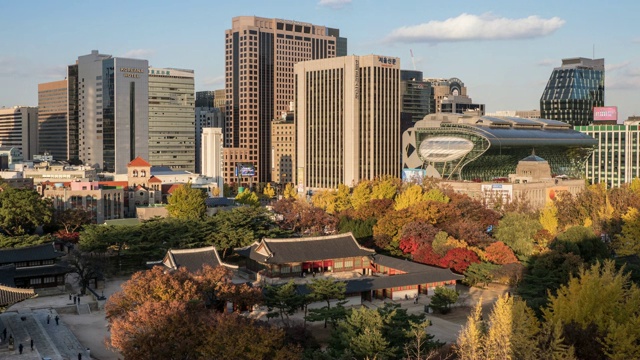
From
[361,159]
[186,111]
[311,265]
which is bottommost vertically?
[311,265]

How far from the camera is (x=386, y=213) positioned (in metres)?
84.9

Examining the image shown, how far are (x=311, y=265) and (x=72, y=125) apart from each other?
143 metres

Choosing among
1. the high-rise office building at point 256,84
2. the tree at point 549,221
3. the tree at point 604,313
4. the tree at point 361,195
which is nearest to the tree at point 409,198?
the tree at point 361,195

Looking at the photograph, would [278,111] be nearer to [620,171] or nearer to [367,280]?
[620,171]

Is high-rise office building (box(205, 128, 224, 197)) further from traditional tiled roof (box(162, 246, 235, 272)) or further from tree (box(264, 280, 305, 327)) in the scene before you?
tree (box(264, 280, 305, 327))

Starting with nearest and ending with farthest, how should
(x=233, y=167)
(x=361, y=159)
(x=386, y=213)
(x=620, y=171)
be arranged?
(x=386, y=213) < (x=361, y=159) < (x=620, y=171) < (x=233, y=167)

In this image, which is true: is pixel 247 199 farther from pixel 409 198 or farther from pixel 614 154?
pixel 614 154

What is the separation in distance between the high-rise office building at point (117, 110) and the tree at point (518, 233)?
109 metres

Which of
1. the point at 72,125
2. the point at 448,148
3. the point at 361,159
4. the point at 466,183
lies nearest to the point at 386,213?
the point at 466,183

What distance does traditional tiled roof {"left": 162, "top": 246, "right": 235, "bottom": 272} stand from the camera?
63.9m

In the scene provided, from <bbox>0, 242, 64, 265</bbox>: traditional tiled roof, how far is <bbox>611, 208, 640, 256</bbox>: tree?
55673 millimetres

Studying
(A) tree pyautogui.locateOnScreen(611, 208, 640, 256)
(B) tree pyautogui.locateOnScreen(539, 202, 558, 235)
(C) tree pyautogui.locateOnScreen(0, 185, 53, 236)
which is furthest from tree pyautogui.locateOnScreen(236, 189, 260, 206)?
(A) tree pyautogui.locateOnScreen(611, 208, 640, 256)

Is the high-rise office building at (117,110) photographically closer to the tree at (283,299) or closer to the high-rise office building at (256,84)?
the high-rise office building at (256,84)

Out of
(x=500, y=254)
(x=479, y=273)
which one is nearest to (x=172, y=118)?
(x=500, y=254)
